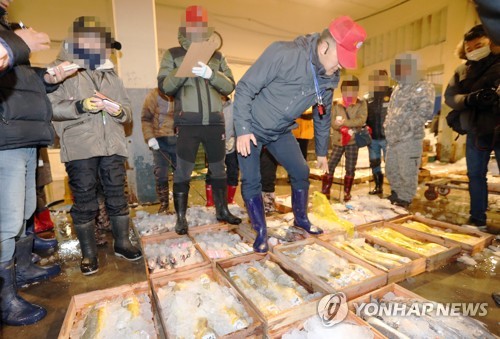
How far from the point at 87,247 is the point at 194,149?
4.44 ft

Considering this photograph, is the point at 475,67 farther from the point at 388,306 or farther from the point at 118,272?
the point at 118,272

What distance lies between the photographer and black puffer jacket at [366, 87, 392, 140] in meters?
4.97

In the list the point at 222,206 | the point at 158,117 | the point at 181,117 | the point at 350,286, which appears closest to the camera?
the point at 350,286

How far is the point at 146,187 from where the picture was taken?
15.6 feet

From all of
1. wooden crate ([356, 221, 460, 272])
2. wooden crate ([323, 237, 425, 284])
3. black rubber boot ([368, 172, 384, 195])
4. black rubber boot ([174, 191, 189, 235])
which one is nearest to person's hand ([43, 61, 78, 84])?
black rubber boot ([174, 191, 189, 235])

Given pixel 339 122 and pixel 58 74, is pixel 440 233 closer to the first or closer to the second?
pixel 339 122

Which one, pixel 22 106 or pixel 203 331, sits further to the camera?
pixel 22 106

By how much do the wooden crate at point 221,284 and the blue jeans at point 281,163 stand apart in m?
0.75

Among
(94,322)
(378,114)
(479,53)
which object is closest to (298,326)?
(94,322)

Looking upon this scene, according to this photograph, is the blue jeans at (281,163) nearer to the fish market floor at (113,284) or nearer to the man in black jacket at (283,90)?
Result: the man in black jacket at (283,90)

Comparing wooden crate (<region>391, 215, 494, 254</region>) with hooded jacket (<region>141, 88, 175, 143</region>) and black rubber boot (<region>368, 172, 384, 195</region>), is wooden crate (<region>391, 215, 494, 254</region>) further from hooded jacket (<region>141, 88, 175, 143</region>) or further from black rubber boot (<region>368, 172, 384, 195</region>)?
hooded jacket (<region>141, 88, 175, 143</region>)

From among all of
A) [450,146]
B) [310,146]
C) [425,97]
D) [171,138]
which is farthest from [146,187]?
[450,146]

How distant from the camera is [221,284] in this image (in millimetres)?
2068

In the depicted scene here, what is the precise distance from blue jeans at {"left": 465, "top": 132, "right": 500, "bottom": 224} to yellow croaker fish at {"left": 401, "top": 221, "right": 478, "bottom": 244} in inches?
29.0
